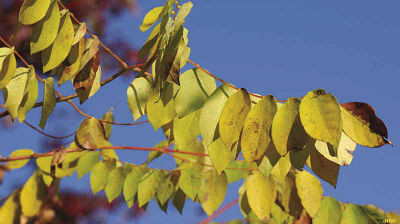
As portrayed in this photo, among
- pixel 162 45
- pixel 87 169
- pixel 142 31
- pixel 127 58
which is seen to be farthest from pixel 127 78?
pixel 162 45

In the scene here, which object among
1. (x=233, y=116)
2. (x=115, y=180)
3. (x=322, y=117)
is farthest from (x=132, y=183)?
(x=322, y=117)

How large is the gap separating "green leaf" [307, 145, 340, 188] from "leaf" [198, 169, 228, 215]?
1.78 ft

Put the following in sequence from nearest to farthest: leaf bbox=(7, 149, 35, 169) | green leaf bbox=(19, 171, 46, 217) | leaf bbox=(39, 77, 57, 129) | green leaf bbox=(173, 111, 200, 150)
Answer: green leaf bbox=(173, 111, 200, 150), leaf bbox=(39, 77, 57, 129), leaf bbox=(7, 149, 35, 169), green leaf bbox=(19, 171, 46, 217)

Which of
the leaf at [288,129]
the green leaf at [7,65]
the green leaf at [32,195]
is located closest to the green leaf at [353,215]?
the leaf at [288,129]

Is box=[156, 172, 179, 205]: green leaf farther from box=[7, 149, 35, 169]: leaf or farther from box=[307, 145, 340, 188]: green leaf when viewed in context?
box=[307, 145, 340, 188]: green leaf

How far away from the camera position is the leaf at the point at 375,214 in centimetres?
138

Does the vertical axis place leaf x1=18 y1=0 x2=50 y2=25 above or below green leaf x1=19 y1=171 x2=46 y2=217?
above

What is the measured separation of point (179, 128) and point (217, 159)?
0.47ft

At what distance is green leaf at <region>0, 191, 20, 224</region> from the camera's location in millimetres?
1933

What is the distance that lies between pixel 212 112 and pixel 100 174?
932mm

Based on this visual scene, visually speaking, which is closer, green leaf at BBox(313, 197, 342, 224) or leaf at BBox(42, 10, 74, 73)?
leaf at BBox(42, 10, 74, 73)

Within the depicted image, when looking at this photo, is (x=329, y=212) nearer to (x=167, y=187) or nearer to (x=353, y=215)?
(x=353, y=215)

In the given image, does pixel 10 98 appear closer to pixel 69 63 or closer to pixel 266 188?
pixel 69 63

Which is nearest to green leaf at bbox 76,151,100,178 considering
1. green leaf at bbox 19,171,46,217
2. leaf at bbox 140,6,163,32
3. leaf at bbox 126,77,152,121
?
green leaf at bbox 19,171,46,217
